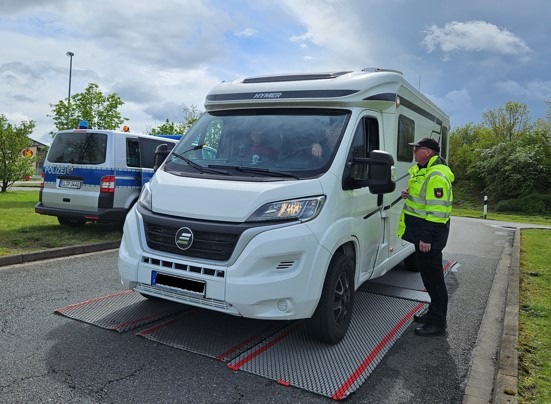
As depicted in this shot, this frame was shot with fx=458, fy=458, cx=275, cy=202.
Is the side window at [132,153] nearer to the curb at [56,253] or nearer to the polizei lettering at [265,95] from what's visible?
the curb at [56,253]

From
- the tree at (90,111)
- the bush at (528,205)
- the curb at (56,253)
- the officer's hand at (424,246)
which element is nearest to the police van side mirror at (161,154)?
the officer's hand at (424,246)

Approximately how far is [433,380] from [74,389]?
8.89 feet

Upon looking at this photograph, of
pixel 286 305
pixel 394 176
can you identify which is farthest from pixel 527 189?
pixel 286 305

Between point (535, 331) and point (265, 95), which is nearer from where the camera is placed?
point (265, 95)

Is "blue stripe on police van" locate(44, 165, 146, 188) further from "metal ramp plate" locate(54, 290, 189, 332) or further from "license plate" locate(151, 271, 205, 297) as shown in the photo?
"license plate" locate(151, 271, 205, 297)

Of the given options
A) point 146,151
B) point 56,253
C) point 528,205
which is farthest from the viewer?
point 528,205

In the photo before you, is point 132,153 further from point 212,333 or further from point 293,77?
point 212,333

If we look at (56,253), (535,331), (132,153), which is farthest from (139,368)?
(132,153)

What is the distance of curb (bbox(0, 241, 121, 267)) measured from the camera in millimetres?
6594

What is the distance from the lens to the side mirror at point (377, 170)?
4062 millimetres

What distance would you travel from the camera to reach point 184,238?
12.2 feet

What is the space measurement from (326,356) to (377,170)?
168cm

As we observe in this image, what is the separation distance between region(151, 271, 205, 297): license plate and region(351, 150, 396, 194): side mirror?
164 centimetres

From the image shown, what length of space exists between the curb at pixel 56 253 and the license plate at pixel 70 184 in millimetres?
1242
